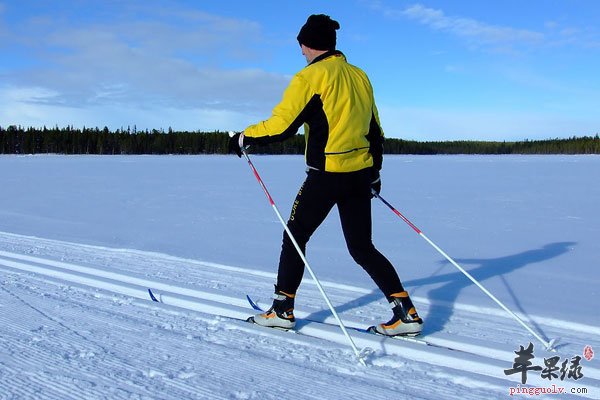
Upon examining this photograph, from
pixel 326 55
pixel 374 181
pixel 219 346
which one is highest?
pixel 326 55

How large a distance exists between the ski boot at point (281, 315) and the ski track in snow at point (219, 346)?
0.19 ft

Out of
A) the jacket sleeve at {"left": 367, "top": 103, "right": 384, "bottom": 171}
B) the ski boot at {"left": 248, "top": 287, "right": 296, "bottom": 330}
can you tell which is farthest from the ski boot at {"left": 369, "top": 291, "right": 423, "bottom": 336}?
the jacket sleeve at {"left": 367, "top": 103, "right": 384, "bottom": 171}

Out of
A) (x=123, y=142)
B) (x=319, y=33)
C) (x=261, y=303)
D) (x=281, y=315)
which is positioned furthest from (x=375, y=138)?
(x=123, y=142)

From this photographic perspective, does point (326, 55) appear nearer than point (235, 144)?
Yes

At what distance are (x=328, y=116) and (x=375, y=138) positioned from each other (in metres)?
0.46

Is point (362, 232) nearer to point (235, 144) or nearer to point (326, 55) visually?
point (235, 144)

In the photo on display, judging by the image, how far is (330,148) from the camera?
122 inches

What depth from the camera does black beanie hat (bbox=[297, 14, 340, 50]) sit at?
3.12 metres

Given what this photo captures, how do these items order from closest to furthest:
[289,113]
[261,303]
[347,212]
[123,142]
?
[289,113], [347,212], [261,303], [123,142]

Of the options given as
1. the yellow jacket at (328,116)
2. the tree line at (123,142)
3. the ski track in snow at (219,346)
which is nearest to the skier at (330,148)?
the yellow jacket at (328,116)

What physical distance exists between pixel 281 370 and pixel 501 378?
3.51 feet

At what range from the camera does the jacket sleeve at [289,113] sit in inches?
117

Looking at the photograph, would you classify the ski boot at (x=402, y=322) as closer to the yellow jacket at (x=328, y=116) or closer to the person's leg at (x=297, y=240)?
the person's leg at (x=297, y=240)

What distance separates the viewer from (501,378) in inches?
106
